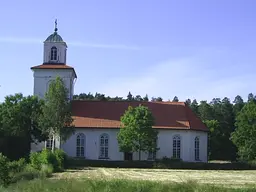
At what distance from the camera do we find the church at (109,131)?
6375 cm

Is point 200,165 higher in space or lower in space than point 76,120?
lower

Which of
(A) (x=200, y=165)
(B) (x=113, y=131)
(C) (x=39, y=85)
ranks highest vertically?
(C) (x=39, y=85)

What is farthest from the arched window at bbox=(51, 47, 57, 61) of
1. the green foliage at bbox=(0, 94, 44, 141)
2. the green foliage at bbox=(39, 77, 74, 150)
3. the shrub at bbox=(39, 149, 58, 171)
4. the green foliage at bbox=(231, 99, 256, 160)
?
the green foliage at bbox=(231, 99, 256, 160)

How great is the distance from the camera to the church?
63750 millimetres

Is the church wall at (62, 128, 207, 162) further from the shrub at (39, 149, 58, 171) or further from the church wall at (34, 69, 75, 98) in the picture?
the shrub at (39, 149, 58, 171)

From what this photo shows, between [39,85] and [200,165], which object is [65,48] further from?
[200,165]

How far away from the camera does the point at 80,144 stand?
Answer: 211 feet

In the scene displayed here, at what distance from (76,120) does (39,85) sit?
7.08 m

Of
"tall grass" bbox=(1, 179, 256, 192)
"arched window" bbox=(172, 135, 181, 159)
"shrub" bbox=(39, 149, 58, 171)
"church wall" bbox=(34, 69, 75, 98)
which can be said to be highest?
"church wall" bbox=(34, 69, 75, 98)

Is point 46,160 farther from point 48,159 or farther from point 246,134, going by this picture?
point 246,134

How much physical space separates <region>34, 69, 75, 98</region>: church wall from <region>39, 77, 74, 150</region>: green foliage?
6.75 meters

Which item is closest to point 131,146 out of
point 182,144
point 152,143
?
point 152,143

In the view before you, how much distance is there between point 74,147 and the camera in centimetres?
6397

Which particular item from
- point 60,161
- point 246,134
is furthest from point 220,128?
point 60,161
